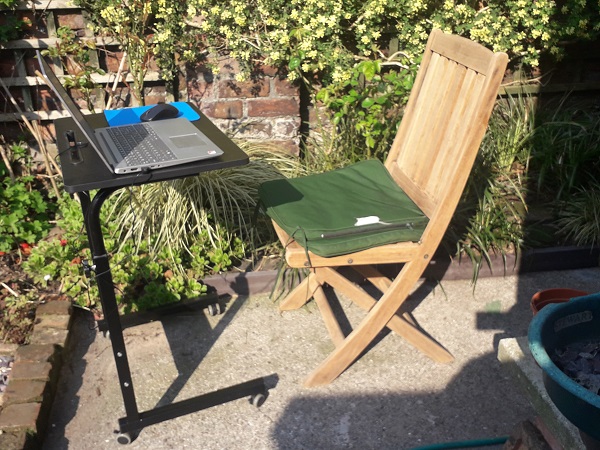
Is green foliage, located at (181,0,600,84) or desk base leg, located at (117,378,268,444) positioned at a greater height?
green foliage, located at (181,0,600,84)

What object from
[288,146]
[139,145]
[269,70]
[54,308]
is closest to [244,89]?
[269,70]

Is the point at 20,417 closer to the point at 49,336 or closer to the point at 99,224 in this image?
the point at 49,336

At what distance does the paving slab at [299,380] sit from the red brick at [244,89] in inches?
50.8

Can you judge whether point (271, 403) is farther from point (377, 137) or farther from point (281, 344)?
point (377, 137)

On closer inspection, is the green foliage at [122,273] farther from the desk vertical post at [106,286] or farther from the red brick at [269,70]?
the red brick at [269,70]

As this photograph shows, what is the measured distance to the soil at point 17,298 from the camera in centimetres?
329

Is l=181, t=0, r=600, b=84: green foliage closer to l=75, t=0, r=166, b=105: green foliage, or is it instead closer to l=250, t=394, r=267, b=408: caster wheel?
l=75, t=0, r=166, b=105: green foliage

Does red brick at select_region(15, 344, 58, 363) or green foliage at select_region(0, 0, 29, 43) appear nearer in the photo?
red brick at select_region(15, 344, 58, 363)

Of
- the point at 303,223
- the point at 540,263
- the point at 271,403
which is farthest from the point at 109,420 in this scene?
the point at 540,263

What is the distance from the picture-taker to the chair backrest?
8.62 ft

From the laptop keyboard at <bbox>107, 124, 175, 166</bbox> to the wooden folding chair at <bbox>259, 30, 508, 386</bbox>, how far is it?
0.61 m

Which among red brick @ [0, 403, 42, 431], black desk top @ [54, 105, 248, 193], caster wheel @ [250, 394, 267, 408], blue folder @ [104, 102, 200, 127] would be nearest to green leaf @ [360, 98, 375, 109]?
blue folder @ [104, 102, 200, 127]

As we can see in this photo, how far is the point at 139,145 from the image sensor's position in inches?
98.3

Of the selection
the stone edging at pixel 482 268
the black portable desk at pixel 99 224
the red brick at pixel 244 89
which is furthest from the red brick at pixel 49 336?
the red brick at pixel 244 89
